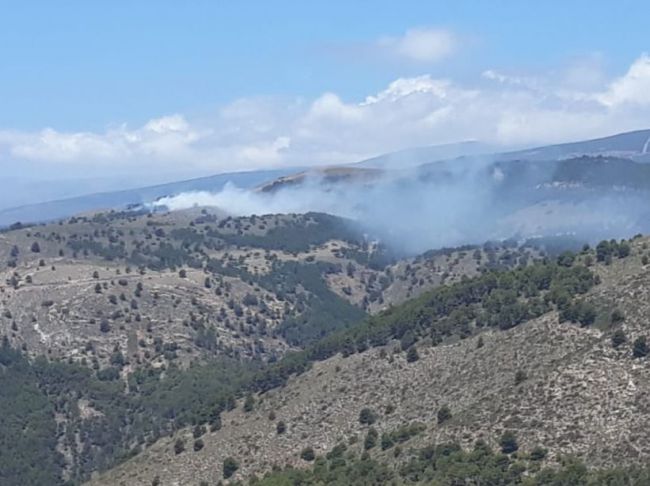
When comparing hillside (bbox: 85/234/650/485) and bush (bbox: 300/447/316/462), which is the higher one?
hillside (bbox: 85/234/650/485)

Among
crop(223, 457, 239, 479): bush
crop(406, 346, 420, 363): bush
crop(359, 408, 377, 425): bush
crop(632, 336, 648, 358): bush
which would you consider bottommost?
crop(223, 457, 239, 479): bush

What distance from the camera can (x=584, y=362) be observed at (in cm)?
11056

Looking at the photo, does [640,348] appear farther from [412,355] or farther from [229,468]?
[229,468]

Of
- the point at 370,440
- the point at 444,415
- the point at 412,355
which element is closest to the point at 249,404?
the point at 412,355

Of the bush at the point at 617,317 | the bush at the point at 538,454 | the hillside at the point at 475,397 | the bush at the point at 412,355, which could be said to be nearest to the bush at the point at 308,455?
the hillside at the point at 475,397

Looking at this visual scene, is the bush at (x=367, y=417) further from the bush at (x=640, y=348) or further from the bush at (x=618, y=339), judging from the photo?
the bush at (x=640, y=348)

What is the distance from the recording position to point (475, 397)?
115562 mm

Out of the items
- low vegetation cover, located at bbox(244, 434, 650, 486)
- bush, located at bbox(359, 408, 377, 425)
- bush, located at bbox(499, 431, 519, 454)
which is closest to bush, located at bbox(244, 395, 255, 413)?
bush, located at bbox(359, 408, 377, 425)

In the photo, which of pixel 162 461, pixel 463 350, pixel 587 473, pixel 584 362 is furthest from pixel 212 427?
pixel 587 473

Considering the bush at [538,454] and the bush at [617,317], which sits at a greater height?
the bush at [617,317]

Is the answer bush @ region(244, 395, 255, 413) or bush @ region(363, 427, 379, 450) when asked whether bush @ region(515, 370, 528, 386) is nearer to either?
bush @ region(363, 427, 379, 450)

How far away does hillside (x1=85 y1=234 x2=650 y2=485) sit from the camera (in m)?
103

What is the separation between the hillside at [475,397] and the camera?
339 feet

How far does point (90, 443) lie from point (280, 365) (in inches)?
2135
